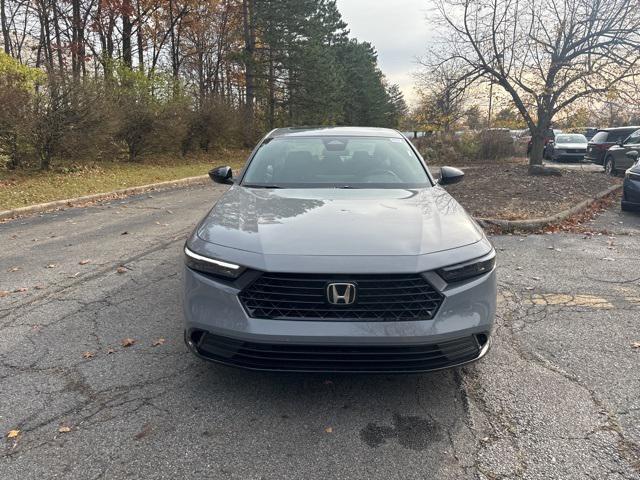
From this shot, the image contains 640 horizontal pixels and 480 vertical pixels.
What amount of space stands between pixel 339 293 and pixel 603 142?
69.8ft

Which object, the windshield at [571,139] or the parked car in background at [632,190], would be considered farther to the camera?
the windshield at [571,139]

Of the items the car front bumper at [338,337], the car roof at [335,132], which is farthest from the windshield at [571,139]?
the car front bumper at [338,337]

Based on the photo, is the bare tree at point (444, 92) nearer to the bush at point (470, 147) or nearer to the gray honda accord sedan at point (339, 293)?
the bush at point (470, 147)

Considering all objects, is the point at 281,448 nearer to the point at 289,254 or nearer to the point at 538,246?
the point at 289,254

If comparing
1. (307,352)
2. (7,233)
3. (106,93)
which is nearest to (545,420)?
(307,352)

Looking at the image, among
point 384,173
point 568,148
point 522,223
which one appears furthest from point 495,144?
point 384,173

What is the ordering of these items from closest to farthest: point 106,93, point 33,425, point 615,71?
point 33,425, point 615,71, point 106,93

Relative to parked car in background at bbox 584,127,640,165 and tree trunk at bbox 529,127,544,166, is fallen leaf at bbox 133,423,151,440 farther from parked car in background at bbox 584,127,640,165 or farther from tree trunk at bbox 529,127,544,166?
parked car in background at bbox 584,127,640,165

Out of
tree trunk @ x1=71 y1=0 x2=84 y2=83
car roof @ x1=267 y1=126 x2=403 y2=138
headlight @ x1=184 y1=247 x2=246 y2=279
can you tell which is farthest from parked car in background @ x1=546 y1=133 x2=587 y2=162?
tree trunk @ x1=71 y1=0 x2=84 y2=83

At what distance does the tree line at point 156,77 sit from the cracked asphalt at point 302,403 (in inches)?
376

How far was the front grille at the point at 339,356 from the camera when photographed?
2484 millimetres

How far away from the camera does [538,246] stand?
6.50 metres

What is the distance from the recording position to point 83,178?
12.8 m

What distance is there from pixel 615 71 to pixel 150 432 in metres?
13.8
